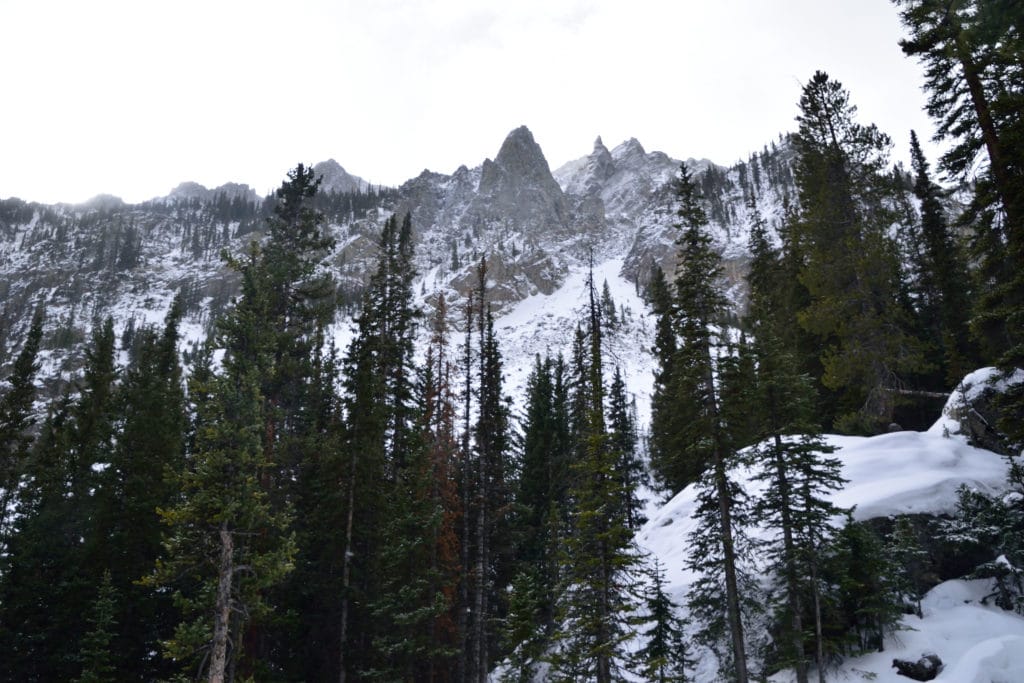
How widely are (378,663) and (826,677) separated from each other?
1633 centimetres

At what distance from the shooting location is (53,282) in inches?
7042

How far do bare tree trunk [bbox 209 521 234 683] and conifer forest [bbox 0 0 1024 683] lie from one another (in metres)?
0.07

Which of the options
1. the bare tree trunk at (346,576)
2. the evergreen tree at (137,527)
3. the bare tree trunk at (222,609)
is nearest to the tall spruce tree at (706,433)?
the bare tree trunk at (346,576)

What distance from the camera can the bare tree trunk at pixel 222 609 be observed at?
574 inches

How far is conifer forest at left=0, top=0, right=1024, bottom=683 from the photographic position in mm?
16109

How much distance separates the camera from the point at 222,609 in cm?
1501

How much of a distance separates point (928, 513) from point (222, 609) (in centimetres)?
2279

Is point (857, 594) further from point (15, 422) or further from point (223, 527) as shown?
point (15, 422)

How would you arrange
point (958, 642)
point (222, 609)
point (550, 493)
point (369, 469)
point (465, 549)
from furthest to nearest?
1. point (550, 493)
2. point (465, 549)
3. point (369, 469)
4. point (958, 642)
5. point (222, 609)

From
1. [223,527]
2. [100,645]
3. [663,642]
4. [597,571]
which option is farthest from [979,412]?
[100,645]

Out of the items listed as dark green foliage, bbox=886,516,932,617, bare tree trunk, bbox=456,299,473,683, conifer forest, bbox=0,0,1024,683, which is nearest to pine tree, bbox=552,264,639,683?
conifer forest, bbox=0,0,1024,683

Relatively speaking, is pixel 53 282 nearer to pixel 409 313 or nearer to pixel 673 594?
pixel 409 313

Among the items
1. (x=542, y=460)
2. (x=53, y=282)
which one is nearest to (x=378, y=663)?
(x=542, y=460)

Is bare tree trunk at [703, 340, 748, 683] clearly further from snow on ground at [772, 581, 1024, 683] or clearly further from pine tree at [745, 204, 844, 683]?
snow on ground at [772, 581, 1024, 683]
